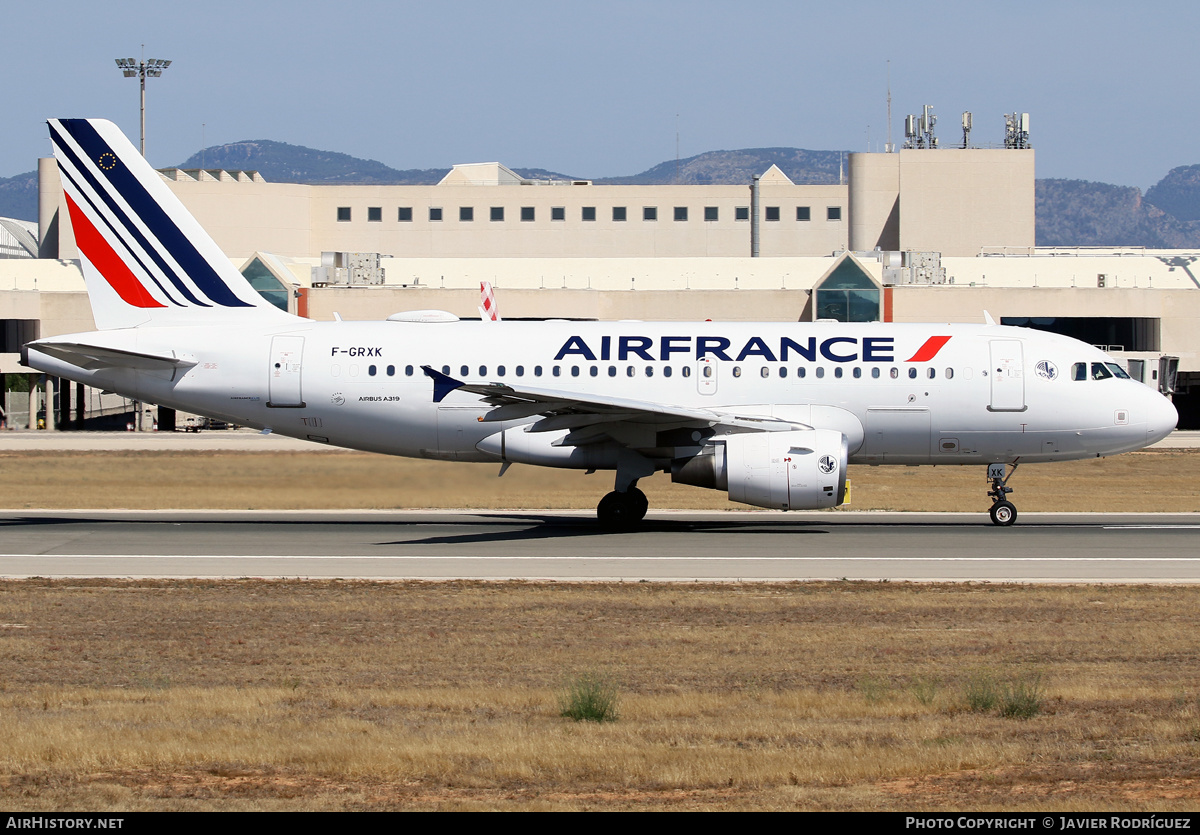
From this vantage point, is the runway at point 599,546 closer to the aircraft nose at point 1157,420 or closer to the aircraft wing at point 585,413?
the aircraft nose at point 1157,420

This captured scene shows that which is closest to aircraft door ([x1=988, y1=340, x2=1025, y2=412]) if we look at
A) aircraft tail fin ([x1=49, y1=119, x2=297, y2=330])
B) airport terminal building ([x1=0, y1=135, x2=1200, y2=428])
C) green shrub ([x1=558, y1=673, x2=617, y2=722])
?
aircraft tail fin ([x1=49, y1=119, x2=297, y2=330])

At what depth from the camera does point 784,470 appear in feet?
82.8

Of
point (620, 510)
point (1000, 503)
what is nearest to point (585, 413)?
point (620, 510)

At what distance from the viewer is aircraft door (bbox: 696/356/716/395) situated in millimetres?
27656

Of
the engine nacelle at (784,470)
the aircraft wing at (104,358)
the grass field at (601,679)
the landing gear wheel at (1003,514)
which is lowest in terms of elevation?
the grass field at (601,679)

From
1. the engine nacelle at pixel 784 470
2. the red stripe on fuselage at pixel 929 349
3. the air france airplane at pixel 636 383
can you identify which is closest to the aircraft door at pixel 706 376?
the air france airplane at pixel 636 383

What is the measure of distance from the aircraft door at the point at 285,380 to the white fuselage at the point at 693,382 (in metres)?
0.03

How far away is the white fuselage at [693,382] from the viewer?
2762 centimetres

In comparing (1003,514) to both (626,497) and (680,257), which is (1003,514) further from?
(680,257)

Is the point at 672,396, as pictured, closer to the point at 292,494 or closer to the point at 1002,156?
the point at 292,494

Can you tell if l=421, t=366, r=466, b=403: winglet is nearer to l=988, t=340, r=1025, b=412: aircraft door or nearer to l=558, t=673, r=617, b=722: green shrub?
l=988, t=340, r=1025, b=412: aircraft door

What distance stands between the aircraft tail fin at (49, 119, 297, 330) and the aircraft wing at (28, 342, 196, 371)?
4.25ft

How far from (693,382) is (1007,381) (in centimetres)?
659

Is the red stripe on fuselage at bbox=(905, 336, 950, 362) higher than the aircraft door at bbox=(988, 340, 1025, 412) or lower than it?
higher
